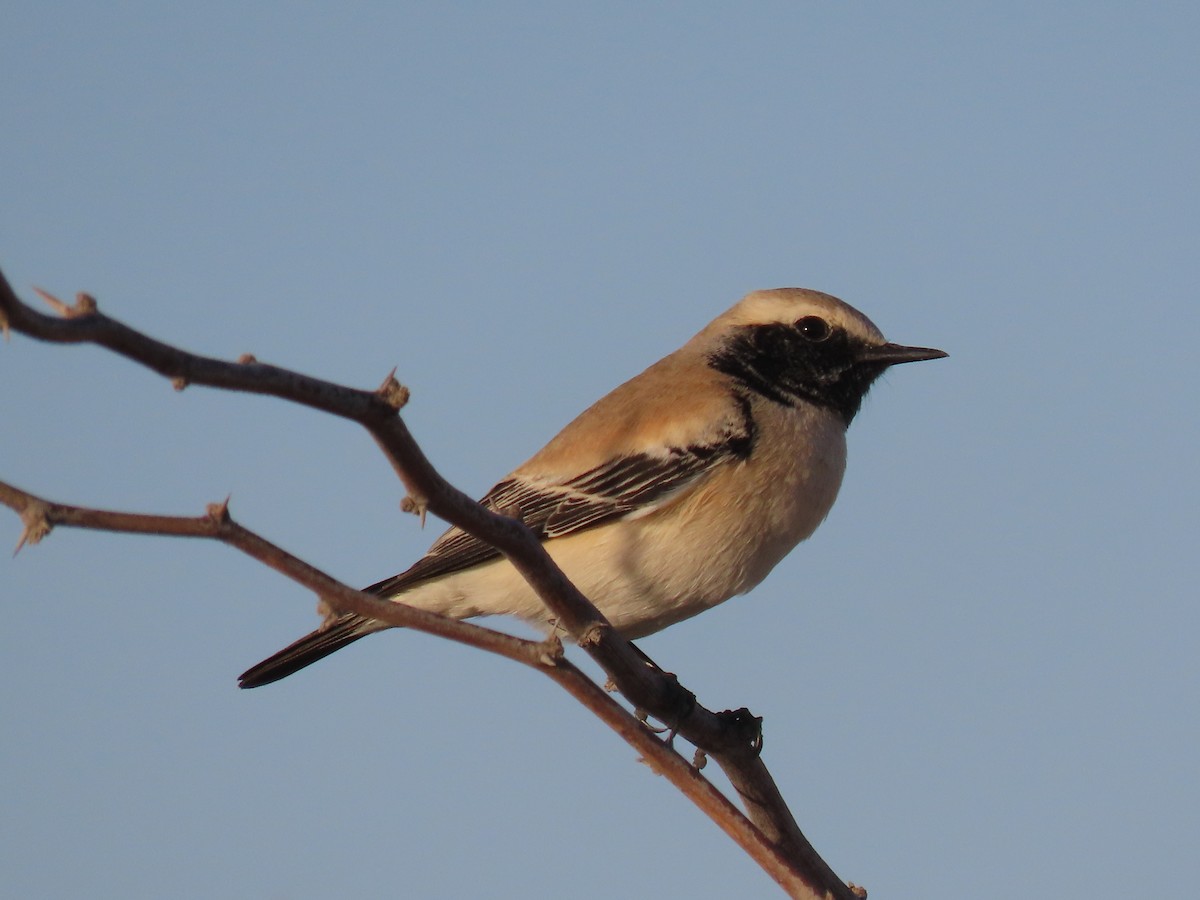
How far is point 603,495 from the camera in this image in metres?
8.25

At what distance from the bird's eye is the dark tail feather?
327cm

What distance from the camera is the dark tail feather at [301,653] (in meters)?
8.25

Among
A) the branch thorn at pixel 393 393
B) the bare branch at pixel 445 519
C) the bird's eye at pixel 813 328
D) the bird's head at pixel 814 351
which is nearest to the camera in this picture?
the bare branch at pixel 445 519

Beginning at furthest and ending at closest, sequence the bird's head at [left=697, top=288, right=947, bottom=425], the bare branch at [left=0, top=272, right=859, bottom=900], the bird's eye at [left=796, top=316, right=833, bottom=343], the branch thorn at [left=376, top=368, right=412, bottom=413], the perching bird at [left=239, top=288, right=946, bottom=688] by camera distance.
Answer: the bird's eye at [left=796, top=316, right=833, bottom=343] < the bird's head at [left=697, top=288, right=947, bottom=425] < the perching bird at [left=239, top=288, right=946, bottom=688] < the branch thorn at [left=376, top=368, right=412, bottom=413] < the bare branch at [left=0, top=272, right=859, bottom=900]

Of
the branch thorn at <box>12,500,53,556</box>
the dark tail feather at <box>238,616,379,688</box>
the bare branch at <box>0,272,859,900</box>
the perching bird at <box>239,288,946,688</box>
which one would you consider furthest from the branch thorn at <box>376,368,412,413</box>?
the dark tail feather at <box>238,616,379,688</box>

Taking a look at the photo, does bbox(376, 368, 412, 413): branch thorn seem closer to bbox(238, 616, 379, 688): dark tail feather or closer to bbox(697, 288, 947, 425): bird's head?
bbox(238, 616, 379, 688): dark tail feather

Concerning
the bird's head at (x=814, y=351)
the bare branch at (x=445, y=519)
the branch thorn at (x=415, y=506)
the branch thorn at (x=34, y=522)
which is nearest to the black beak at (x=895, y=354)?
the bird's head at (x=814, y=351)

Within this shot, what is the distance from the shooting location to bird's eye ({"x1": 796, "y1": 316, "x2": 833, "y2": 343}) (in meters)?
9.33

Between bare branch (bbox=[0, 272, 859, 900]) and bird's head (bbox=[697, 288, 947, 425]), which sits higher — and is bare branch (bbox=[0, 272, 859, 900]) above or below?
below

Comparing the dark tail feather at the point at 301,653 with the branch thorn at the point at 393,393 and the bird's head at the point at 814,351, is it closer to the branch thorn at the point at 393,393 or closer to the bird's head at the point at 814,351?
the bird's head at the point at 814,351

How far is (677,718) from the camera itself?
Result: 590 centimetres

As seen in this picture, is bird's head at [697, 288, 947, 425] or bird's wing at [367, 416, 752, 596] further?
bird's head at [697, 288, 947, 425]

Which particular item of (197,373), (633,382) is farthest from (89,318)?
(633,382)

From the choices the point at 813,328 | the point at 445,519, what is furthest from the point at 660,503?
the point at 445,519
